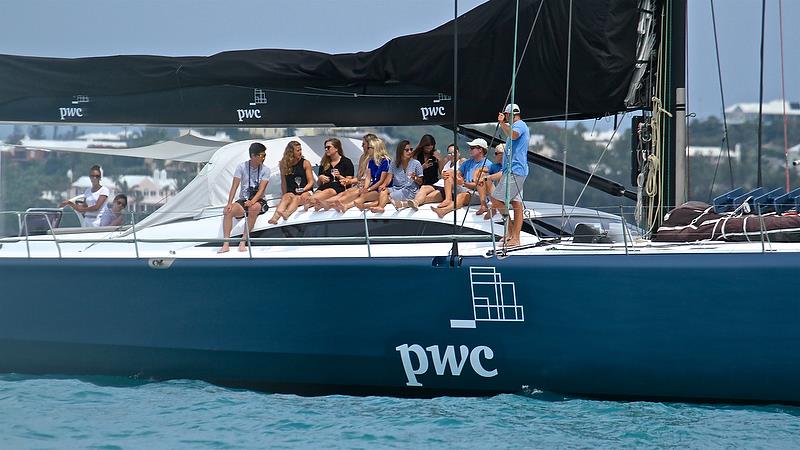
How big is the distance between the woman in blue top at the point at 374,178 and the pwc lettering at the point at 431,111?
42 centimetres

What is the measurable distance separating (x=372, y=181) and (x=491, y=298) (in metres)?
1.64

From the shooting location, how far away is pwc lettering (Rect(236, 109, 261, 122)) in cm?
866

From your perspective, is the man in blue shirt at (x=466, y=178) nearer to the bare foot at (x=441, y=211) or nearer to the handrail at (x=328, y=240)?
the bare foot at (x=441, y=211)

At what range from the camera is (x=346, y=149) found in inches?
374

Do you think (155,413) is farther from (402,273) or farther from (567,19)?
(567,19)

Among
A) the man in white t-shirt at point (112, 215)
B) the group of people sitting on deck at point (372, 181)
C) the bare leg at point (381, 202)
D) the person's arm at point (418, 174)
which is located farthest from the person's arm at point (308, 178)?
the man in white t-shirt at point (112, 215)

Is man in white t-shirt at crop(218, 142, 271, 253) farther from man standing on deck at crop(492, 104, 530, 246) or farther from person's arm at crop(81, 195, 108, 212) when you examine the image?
person's arm at crop(81, 195, 108, 212)

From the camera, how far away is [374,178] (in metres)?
8.30

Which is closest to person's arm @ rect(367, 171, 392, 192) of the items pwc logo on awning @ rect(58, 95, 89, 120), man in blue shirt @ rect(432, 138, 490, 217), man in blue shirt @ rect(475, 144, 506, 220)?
man in blue shirt @ rect(432, 138, 490, 217)

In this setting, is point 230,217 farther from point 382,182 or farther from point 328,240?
point 382,182

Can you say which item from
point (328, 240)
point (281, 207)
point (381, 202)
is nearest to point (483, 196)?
point (381, 202)

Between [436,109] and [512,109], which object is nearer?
[512,109]

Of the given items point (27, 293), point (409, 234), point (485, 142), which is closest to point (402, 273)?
point (409, 234)

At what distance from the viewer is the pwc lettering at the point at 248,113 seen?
28.4ft
